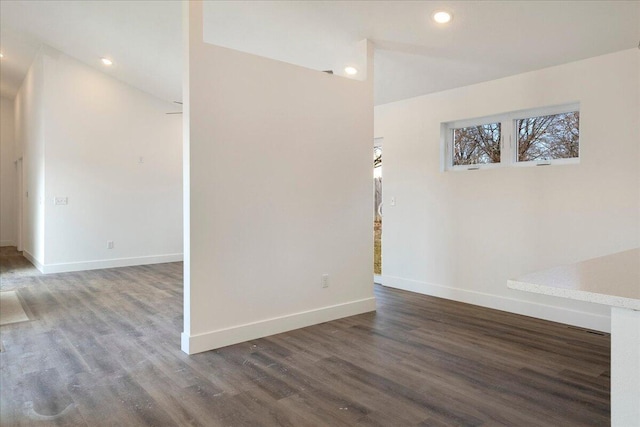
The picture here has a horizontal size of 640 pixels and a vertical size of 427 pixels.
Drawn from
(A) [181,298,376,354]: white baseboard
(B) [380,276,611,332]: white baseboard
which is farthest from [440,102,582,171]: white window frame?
(A) [181,298,376,354]: white baseboard

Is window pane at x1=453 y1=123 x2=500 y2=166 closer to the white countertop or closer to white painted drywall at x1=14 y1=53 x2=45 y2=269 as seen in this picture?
the white countertop

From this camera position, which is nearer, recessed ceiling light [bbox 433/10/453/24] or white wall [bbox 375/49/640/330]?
recessed ceiling light [bbox 433/10/453/24]

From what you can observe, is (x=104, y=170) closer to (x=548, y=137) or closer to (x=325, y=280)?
(x=325, y=280)

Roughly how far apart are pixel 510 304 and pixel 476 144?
1.76m

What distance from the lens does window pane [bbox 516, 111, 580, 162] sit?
3785 millimetres

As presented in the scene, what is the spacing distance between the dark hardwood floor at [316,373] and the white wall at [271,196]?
27 cm

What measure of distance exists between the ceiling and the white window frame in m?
0.42

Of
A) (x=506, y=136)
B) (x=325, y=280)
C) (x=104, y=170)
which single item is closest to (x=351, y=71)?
(x=506, y=136)

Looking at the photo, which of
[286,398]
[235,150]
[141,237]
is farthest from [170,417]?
[141,237]

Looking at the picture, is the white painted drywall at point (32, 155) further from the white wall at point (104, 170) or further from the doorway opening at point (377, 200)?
the doorway opening at point (377, 200)

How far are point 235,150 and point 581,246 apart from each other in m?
3.11

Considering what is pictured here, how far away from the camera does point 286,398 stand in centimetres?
232

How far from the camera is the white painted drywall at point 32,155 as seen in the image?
635cm

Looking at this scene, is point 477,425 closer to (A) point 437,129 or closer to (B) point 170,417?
(B) point 170,417
